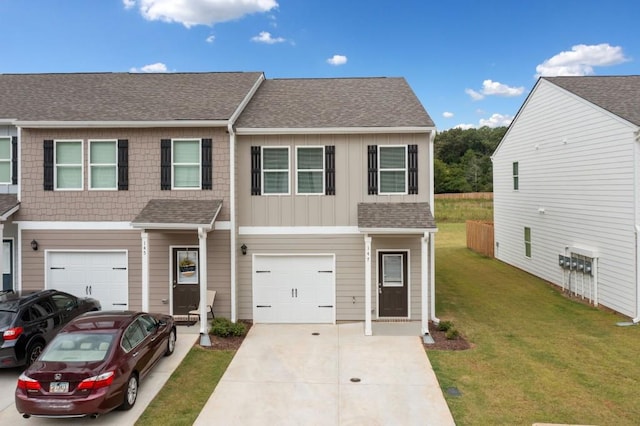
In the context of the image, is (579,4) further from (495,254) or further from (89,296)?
(89,296)

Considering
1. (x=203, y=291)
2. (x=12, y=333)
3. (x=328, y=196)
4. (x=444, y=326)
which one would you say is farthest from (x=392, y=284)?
(x=12, y=333)

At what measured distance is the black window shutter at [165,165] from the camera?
40.4 ft

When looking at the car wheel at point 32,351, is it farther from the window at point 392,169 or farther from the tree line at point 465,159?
the tree line at point 465,159

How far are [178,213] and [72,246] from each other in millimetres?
3750

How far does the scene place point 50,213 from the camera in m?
12.4

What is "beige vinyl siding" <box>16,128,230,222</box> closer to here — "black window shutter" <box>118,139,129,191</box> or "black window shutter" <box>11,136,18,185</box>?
"black window shutter" <box>118,139,129,191</box>

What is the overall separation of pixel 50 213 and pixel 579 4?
24915mm

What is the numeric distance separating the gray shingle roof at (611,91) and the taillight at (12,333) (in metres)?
17.3

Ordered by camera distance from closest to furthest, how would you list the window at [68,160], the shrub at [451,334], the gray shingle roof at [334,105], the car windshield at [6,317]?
the car windshield at [6,317]
the shrub at [451,334]
the window at [68,160]
the gray shingle roof at [334,105]

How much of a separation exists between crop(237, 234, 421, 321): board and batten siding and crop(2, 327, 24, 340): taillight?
18.5 ft

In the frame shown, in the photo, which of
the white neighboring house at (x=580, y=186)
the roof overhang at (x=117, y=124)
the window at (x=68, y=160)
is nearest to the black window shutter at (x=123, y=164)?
the roof overhang at (x=117, y=124)

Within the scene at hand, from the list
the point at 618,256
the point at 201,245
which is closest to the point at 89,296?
the point at 201,245

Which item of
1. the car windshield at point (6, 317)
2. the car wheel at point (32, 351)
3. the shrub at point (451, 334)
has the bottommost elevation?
the shrub at point (451, 334)

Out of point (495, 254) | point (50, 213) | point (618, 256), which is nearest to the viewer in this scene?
point (50, 213)
